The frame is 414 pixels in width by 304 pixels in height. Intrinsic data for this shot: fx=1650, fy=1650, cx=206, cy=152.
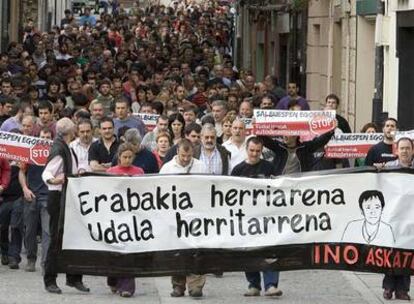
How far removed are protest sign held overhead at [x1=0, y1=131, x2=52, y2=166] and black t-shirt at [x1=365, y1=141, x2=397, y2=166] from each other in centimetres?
338

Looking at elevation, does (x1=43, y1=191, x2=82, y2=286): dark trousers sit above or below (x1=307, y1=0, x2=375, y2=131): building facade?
below

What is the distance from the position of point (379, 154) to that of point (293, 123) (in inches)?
45.7

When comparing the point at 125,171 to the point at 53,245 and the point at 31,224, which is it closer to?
the point at 53,245

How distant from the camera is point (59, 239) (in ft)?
49.5

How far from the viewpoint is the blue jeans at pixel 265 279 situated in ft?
Answer: 50.4

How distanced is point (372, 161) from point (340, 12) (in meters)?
15.3

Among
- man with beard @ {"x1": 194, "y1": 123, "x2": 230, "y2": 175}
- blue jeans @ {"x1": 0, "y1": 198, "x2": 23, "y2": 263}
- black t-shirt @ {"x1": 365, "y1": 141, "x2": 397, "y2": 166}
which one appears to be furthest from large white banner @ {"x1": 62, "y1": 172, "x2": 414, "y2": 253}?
blue jeans @ {"x1": 0, "y1": 198, "x2": 23, "y2": 263}

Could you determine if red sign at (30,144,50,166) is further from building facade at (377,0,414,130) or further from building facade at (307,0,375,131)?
building facade at (307,0,375,131)

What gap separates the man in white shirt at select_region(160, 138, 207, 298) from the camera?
15.3m

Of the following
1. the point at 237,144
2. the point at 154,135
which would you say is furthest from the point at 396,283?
A: the point at 154,135

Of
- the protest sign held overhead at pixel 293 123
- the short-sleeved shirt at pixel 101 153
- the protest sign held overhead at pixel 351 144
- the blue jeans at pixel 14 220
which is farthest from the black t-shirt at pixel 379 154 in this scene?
the blue jeans at pixel 14 220

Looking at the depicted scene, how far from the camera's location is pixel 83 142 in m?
17.3

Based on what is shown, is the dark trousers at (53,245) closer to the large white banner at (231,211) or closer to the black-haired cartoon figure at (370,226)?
the large white banner at (231,211)

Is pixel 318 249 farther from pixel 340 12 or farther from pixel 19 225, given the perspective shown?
pixel 340 12
